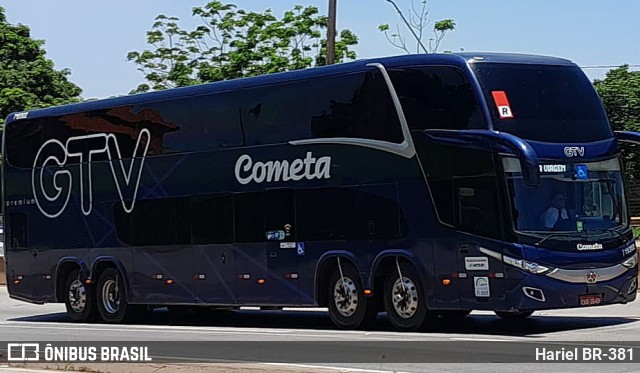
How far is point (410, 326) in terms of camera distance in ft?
59.1

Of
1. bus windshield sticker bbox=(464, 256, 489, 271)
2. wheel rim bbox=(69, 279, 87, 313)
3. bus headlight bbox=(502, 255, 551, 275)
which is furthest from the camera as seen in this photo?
wheel rim bbox=(69, 279, 87, 313)

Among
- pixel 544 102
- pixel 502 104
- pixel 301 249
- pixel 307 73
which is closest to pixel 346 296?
pixel 301 249

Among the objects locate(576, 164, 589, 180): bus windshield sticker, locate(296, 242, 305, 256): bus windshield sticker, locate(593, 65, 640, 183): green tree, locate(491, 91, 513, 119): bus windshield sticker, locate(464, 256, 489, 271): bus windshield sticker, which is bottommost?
locate(464, 256, 489, 271): bus windshield sticker

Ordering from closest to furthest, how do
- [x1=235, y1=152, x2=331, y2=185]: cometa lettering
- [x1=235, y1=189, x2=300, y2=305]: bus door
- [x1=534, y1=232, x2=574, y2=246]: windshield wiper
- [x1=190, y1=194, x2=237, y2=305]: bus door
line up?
[x1=534, y1=232, x2=574, y2=246]: windshield wiper
[x1=235, y1=152, x2=331, y2=185]: cometa lettering
[x1=235, y1=189, x2=300, y2=305]: bus door
[x1=190, y1=194, x2=237, y2=305]: bus door

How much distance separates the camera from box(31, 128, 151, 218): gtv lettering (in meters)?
22.6

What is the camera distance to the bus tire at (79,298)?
23812 millimetres

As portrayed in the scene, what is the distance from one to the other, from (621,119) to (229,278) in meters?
40.8

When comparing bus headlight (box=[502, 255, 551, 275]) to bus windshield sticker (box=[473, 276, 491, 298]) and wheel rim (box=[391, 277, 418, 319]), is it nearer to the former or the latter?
bus windshield sticker (box=[473, 276, 491, 298])

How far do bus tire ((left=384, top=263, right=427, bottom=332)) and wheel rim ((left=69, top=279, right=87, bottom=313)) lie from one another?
25.6ft

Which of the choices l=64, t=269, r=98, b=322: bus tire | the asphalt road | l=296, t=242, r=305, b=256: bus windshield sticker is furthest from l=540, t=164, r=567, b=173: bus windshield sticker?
Result: l=64, t=269, r=98, b=322: bus tire

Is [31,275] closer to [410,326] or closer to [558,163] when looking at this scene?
[410,326]

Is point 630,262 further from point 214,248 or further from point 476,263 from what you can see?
point 214,248

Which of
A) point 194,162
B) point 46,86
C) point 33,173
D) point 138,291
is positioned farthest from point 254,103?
point 46,86

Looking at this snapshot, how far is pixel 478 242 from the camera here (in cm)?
1705
